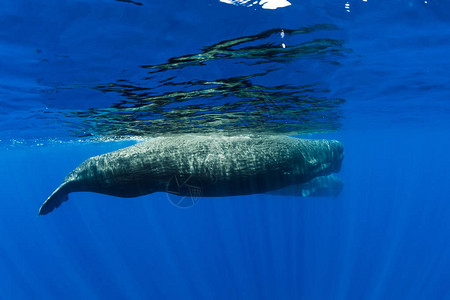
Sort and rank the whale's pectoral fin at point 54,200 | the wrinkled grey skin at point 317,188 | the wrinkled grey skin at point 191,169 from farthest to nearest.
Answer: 1. the wrinkled grey skin at point 317,188
2. the wrinkled grey skin at point 191,169
3. the whale's pectoral fin at point 54,200

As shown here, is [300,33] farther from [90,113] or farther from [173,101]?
[90,113]

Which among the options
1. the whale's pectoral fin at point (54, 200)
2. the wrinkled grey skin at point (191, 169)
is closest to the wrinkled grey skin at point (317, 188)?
the wrinkled grey skin at point (191, 169)

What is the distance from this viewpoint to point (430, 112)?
21594 millimetres

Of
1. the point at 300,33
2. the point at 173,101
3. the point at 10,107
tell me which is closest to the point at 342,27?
the point at 300,33

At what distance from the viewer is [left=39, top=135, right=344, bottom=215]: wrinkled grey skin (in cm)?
592

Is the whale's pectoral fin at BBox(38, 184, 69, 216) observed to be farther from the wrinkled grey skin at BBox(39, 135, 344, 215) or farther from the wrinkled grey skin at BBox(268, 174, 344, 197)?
the wrinkled grey skin at BBox(268, 174, 344, 197)

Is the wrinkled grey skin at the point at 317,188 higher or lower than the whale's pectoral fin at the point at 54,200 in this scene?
lower

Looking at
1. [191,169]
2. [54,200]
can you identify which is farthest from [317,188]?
[54,200]

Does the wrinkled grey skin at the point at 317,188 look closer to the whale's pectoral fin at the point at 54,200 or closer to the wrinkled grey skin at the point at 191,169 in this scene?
the wrinkled grey skin at the point at 191,169

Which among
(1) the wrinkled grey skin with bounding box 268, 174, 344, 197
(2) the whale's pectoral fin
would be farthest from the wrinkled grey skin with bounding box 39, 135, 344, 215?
(1) the wrinkled grey skin with bounding box 268, 174, 344, 197

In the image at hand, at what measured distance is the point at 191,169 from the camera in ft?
20.2

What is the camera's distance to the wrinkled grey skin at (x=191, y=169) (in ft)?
19.4

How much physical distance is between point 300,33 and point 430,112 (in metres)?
21.2

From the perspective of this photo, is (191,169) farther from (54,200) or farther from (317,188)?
(317,188)
